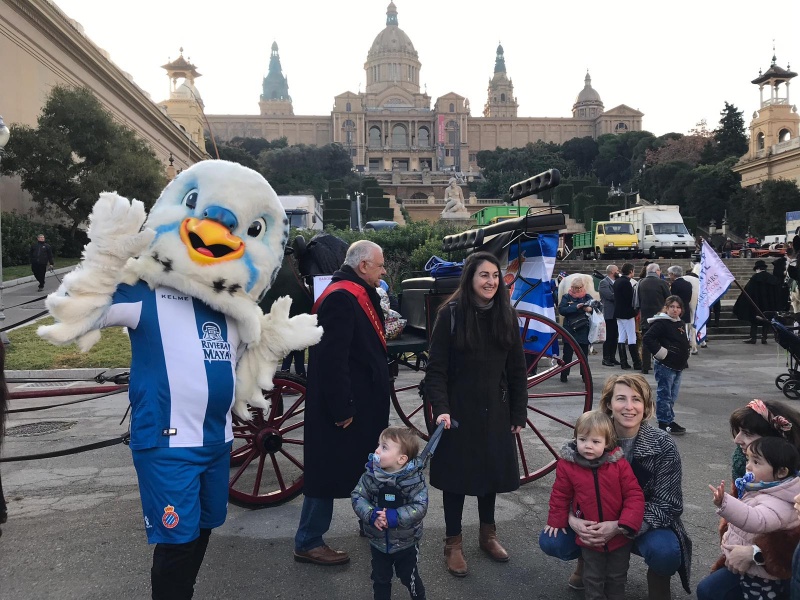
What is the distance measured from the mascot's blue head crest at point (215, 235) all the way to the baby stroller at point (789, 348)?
6.25 m

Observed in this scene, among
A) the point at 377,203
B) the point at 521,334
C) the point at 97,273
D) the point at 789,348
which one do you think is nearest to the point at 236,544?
the point at 97,273

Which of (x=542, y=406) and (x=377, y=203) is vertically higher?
(x=377, y=203)

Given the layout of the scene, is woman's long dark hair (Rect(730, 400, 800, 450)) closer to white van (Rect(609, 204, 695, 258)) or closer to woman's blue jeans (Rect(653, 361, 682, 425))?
woman's blue jeans (Rect(653, 361, 682, 425))

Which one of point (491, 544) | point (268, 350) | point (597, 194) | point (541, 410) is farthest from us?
point (597, 194)

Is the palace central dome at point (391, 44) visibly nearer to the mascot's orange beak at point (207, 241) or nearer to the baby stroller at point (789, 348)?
the baby stroller at point (789, 348)

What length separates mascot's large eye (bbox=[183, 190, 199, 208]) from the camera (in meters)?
2.84

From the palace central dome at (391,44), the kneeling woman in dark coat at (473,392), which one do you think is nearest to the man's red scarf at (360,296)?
the kneeling woman in dark coat at (473,392)

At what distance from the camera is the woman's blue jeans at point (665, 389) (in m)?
5.94

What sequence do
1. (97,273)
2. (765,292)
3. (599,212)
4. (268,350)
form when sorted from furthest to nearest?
1. (599,212)
2. (765,292)
3. (268,350)
4. (97,273)

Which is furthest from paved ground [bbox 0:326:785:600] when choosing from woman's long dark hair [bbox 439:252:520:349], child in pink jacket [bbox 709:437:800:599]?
woman's long dark hair [bbox 439:252:520:349]

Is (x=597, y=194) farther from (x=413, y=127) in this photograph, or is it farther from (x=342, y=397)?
(x=413, y=127)

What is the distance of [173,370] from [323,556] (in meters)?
1.53

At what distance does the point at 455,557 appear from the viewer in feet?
11.1

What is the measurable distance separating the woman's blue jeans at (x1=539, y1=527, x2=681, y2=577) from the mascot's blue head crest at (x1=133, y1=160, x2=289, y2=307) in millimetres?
1909
